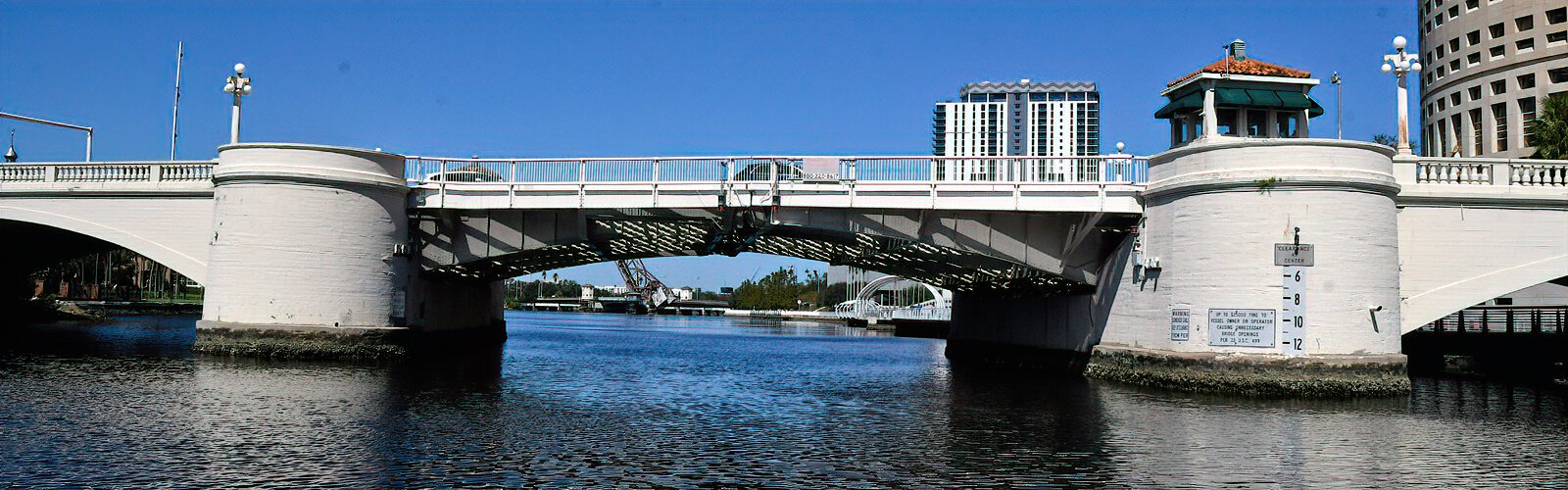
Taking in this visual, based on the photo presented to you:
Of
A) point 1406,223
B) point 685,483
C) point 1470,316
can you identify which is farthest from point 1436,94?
point 685,483

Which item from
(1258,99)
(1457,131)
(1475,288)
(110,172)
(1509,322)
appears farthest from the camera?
(1457,131)

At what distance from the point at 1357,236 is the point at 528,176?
25201 millimetres

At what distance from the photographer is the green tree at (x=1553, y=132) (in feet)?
153

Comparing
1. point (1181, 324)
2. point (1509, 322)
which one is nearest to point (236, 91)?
point (1181, 324)

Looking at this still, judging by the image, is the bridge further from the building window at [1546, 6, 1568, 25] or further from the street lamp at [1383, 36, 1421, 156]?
the building window at [1546, 6, 1568, 25]

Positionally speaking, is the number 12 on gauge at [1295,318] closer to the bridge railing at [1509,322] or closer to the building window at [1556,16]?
the bridge railing at [1509,322]

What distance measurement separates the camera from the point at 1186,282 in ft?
107

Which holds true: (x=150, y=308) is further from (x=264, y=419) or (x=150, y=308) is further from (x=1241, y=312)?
(x=1241, y=312)

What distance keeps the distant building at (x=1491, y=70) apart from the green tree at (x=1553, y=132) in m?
37.4

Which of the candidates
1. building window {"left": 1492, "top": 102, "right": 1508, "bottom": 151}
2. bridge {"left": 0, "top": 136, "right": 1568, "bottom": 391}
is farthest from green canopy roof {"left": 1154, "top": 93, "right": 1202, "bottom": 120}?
building window {"left": 1492, "top": 102, "right": 1508, "bottom": 151}

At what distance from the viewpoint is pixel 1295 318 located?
103ft

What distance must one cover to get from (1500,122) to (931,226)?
74088mm

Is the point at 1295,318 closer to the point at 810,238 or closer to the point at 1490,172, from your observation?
the point at 1490,172

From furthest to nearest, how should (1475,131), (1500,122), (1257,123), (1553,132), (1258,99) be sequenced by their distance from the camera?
(1475,131)
(1500,122)
(1553,132)
(1257,123)
(1258,99)
